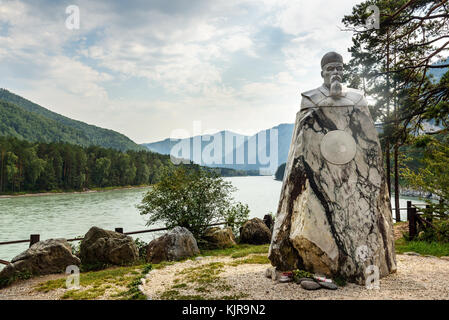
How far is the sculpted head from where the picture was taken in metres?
6.09

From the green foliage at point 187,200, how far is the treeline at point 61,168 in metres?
35.5

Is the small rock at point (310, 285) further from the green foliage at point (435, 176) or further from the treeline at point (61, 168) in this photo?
the treeline at point (61, 168)

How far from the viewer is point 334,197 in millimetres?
5715

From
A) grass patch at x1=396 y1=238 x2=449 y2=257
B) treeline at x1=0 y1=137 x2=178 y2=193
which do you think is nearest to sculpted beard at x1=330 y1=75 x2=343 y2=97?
grass patch at x1=396 y1=238 x2=449 y2=257

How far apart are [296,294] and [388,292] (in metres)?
1.66

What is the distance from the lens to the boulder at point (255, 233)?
11.6m

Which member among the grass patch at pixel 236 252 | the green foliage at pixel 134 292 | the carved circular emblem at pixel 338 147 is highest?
the carved circular emblem at pixel 338 147

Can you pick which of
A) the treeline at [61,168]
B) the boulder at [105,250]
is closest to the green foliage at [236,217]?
the boulder at [105,250]

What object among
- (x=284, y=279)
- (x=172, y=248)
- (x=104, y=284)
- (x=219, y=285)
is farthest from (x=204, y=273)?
(x=172, y=248)

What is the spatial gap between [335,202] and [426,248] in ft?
18.3

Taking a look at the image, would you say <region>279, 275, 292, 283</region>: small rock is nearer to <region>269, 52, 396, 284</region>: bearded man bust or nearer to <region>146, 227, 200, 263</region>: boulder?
<region>269, 52, 396, 284</region>: bearded man bust

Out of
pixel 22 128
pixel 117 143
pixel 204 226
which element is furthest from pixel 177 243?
pixel 117 143

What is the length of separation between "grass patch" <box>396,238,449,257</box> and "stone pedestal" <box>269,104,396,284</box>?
360cm

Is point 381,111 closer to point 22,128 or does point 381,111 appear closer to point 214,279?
point 214,279
